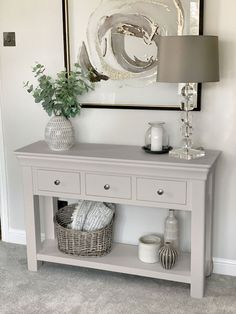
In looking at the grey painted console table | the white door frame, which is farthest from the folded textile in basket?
the white door frame

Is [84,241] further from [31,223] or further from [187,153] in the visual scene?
[187,153]

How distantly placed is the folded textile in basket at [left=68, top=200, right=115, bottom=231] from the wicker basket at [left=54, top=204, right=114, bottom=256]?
1.8 inches

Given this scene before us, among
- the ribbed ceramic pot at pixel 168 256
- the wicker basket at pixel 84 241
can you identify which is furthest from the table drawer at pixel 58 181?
the ribbed ceramic pot at pixel 168 256

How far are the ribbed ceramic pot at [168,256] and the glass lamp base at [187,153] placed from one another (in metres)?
0.57

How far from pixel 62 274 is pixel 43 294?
265 mm

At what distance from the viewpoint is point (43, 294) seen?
2.74 metres

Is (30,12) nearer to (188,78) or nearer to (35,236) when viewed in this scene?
(188,78)

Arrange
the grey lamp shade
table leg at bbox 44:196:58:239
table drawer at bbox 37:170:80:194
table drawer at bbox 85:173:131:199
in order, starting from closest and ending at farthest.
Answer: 1. the grey lamp shade
2. table drawer at bbox 85:173:131:199
3. table drawer at bbox 37:170:80:194
4. table leg at bbox 44:196:58:239

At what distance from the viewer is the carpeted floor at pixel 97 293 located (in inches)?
102

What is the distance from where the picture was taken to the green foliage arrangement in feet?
9.35

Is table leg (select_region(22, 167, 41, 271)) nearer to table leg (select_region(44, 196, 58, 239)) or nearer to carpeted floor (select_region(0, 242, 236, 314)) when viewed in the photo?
carpeted floor (select_region(0, 242, 236, 314))

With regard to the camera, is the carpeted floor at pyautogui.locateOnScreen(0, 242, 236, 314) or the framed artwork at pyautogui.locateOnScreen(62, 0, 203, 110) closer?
the carpeted floor at pyautogui.locateOnScreen(0, 242, 236, 314)

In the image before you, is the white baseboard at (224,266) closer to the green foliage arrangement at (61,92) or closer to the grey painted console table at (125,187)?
the grey painted console table at (125,187)

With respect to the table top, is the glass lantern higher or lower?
higher
